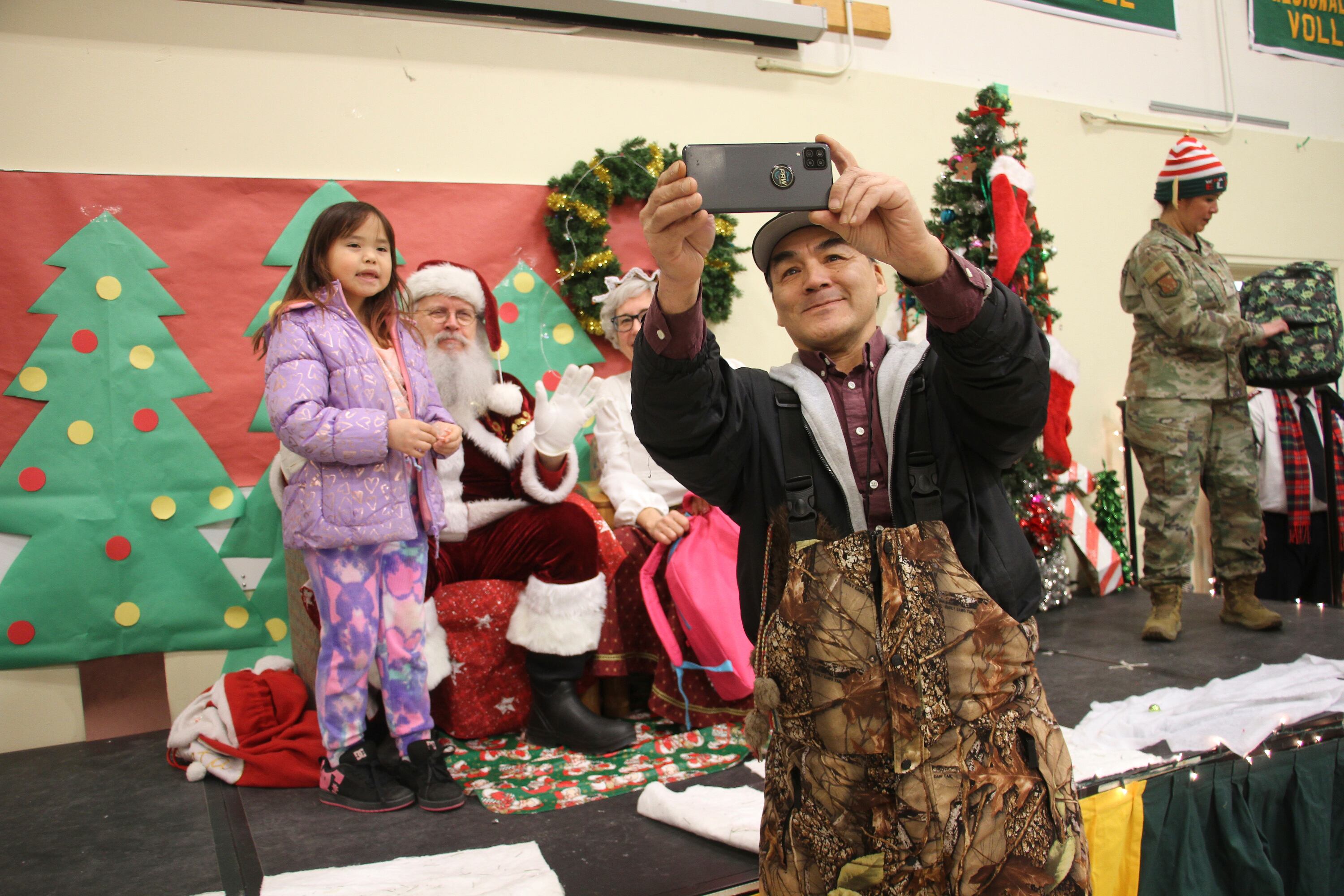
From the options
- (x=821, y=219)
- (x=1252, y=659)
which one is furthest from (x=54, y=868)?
(x=1252, y=659)

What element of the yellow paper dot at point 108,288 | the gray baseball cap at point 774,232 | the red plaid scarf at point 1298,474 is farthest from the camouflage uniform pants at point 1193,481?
the yellow paper dot at point 108,288

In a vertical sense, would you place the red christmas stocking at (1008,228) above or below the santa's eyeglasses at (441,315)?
above

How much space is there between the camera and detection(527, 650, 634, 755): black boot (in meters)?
2.69

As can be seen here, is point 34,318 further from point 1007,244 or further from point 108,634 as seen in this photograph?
point 1007,244

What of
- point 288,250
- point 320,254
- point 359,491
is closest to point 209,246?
point 288,250

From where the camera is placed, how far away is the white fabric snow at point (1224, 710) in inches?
93.0

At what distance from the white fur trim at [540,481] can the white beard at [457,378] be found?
0.27 metres

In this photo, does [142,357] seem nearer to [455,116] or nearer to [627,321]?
[455,116]

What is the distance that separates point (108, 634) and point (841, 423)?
290cm

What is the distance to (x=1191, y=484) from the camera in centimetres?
360

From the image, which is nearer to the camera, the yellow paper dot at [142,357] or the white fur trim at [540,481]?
the white fur trim at [540,481]

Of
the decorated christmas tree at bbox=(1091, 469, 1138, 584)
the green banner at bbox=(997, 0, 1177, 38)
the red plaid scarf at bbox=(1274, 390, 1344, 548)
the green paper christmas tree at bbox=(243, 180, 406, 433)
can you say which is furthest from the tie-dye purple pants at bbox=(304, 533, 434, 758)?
the green banner at bbox=(997, 0, 1177, 38)

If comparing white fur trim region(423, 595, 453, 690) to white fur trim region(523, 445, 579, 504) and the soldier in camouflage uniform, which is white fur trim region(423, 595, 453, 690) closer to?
Answer: white fur trim region(523, 445, 579, 504)

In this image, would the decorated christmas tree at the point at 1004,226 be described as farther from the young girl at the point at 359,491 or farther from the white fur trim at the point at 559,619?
the young girl at the point at 359,491
